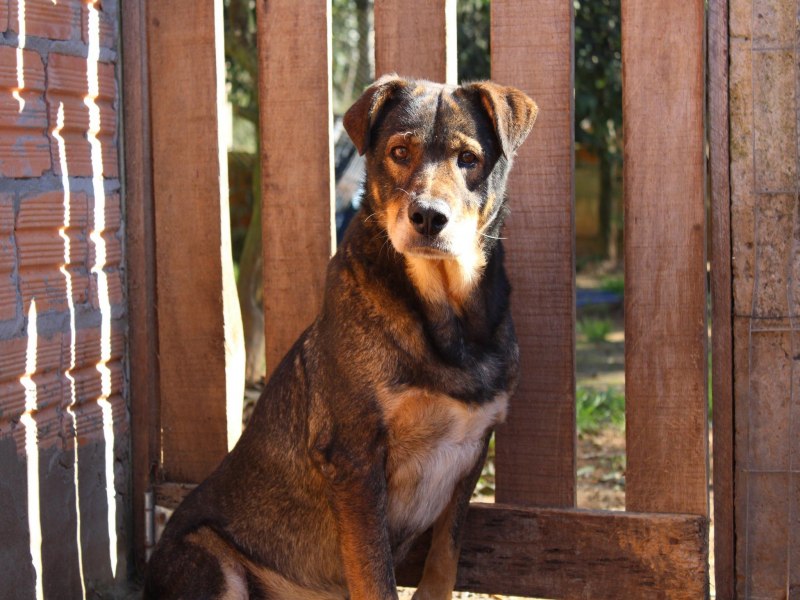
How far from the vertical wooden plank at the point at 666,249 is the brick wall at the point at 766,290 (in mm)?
135

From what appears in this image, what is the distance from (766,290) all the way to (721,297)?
161mm

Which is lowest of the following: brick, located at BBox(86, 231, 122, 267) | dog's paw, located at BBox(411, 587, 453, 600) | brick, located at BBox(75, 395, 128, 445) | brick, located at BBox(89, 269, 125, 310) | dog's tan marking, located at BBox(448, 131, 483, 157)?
dog's paw, located at BBox(411, 587, 453, 600)

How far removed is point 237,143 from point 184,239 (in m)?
11.7

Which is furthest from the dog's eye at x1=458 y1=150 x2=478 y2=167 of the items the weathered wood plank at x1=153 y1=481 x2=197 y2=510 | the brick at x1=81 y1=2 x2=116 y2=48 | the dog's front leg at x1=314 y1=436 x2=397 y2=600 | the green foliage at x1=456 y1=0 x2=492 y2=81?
the green foliage at x1=456 y1=0 x2=492 y2=81

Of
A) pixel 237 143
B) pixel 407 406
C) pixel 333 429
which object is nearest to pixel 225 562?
pixel 333 429

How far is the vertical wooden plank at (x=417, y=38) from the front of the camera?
13.6 ft

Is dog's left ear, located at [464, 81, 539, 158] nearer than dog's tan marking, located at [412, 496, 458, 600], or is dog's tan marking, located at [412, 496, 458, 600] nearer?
dog's left ear, located at [464, 81, 539, 158]

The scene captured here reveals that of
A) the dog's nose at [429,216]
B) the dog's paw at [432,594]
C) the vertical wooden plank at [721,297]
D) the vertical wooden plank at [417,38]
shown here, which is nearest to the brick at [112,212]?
the vertical wooden plank at [417,38]

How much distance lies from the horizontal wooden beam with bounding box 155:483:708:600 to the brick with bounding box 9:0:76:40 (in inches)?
97.3

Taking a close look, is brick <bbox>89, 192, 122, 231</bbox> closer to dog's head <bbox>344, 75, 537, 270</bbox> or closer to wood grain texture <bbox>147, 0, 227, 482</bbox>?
wood grain texture <bbox>147, 0, 227, 482</bbox>

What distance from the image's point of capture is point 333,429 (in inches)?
142

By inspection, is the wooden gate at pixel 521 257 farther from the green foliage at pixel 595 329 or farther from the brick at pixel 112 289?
the green foliage at pixel 595 329

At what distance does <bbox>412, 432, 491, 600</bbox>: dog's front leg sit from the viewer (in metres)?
3.93

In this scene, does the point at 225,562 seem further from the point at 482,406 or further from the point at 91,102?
the point at 91,102
